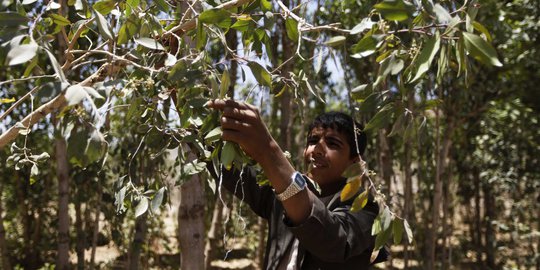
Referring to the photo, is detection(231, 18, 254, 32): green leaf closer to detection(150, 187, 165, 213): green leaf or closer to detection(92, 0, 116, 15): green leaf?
detection(92, 0, 116, 15): green leaf

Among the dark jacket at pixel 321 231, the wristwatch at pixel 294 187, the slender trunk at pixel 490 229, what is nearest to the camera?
the wristwatch at pixel 294 187

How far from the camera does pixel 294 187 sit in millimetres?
1389

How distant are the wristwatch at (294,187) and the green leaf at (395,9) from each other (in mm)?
473

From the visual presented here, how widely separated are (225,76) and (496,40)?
4.97 m

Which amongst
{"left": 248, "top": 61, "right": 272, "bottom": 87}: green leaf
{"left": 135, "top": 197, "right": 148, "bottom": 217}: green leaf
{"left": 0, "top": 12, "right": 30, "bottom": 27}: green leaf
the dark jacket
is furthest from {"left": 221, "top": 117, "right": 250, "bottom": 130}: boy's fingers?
{"left": 0, "top": 12, "right": 30, "bottom": 27}: green leaf

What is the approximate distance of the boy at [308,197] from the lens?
51.9 inches

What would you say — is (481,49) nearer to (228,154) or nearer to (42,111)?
(228,154)

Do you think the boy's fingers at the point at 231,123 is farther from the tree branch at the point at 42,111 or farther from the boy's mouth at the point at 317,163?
the boy's mouth at the point at 317,163

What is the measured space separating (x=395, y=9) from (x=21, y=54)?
0.62m

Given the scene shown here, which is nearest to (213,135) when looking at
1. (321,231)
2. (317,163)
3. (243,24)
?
(243,24)

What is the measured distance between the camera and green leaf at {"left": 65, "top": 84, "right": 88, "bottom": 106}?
0.91 metres

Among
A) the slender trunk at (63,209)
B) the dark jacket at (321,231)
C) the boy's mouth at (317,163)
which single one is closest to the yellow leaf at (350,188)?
the dark jacket at (321,231)

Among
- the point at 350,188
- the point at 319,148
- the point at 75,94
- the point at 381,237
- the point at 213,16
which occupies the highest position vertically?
the point at 213,16

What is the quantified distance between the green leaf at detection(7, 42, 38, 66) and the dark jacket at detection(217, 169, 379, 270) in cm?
64
